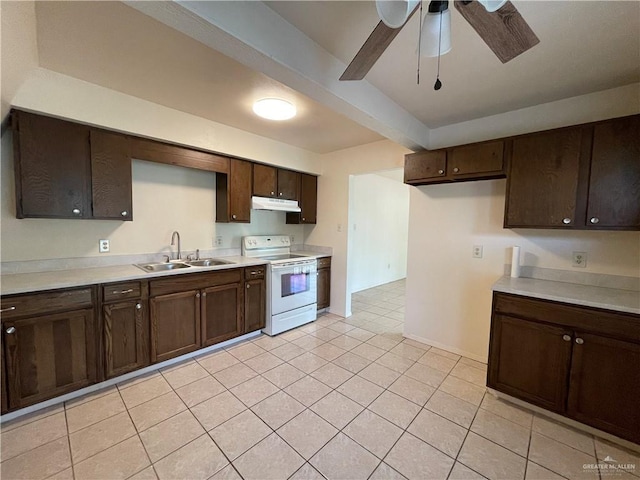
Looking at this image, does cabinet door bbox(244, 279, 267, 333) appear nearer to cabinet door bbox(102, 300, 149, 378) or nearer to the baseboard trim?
cabinet door bbox(102, 300, 149, 378)

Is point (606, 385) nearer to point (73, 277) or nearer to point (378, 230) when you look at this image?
point (73, 277)

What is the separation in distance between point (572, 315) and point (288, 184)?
3303 mm

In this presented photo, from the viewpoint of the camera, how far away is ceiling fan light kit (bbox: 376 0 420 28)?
3.35 ft

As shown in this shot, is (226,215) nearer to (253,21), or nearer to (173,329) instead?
(173,329)

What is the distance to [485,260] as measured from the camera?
271 cm

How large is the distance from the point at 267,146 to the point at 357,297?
127 inches

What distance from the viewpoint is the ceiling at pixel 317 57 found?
4.39ft

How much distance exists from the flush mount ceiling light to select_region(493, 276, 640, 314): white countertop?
92.5 inches

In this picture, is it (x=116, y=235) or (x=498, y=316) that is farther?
(x=116, y=235)

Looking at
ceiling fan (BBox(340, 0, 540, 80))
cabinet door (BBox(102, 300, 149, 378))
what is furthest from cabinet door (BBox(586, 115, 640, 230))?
cabinet door (BBox(102, 300, 149, 378))

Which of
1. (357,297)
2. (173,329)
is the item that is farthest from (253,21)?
(357,297)

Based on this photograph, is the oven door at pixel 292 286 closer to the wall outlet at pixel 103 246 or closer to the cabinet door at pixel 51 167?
the wall outlet at pixel 103 246

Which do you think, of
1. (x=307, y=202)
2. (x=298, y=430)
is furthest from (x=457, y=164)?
(x=298, y=430)

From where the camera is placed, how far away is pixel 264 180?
3.55 meters
